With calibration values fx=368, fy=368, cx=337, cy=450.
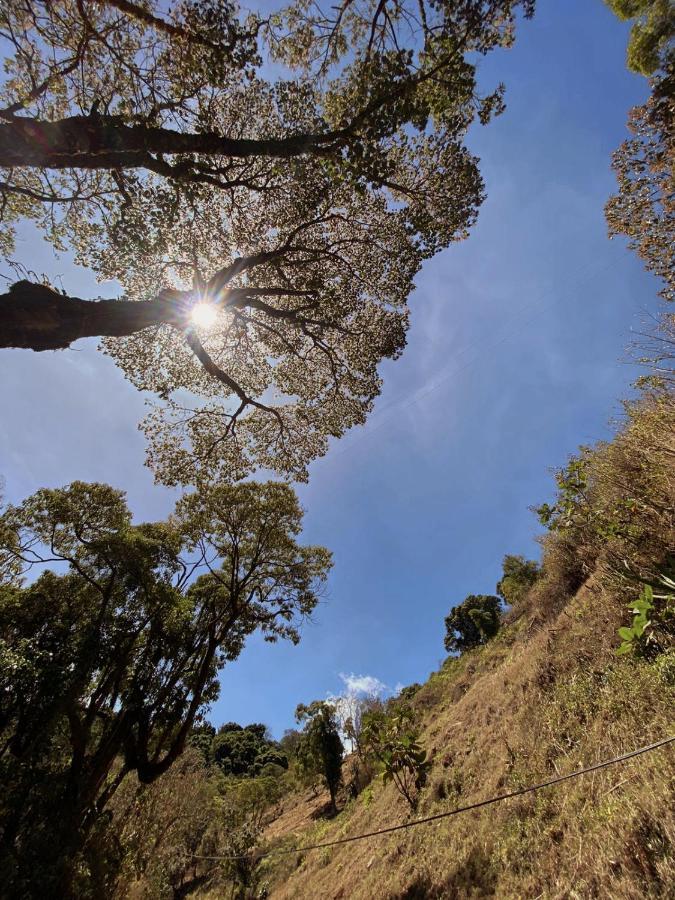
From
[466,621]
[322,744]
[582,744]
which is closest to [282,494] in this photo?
[582,744]

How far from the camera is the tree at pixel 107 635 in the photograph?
817cm

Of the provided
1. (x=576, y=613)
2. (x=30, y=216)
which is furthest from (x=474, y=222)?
(x=30, y=216)

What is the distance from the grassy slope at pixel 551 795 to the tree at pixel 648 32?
34.6ft

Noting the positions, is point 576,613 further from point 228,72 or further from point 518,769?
point 228,72

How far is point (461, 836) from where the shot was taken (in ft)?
17.7

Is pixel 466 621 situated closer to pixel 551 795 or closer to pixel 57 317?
pixel 551 795

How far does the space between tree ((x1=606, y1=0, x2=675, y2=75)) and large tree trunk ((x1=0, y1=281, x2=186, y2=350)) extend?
427 inches

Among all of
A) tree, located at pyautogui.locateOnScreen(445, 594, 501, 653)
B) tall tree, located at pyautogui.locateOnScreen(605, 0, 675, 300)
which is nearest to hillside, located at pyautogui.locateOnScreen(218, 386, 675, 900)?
tall tree, located at pyautogui.locateOnScreen(605, 0, 675, 300)

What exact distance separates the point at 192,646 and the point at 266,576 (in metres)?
3.14

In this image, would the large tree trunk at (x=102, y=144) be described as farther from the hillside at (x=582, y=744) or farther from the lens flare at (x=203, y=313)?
the hillside at (x=582, y=744)

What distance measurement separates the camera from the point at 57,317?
429 cm

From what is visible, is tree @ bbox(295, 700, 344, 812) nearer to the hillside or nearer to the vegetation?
the vegetation

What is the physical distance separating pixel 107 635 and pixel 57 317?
1002 cm

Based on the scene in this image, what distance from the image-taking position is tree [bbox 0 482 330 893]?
322 inches
